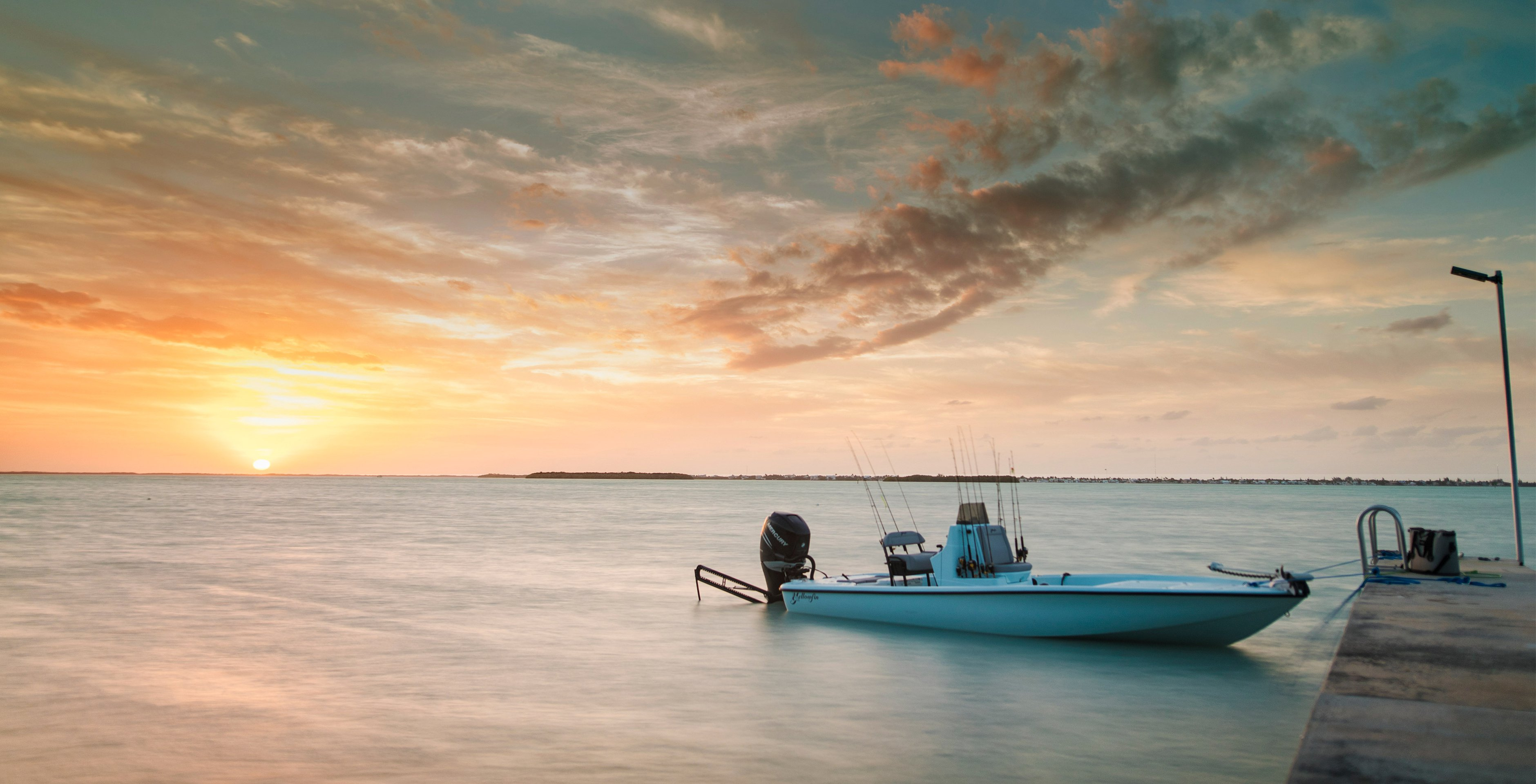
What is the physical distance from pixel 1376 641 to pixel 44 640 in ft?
64.4

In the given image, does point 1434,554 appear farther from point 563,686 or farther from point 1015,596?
point 563,686

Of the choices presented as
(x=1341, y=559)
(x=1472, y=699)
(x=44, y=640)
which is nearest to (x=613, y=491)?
(x=1341, y=559)

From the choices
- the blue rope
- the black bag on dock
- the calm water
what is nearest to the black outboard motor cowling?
the calm water

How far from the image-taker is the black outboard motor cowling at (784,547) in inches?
704

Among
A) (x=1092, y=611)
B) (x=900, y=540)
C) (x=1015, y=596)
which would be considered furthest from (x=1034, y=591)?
(x=900, y=540)

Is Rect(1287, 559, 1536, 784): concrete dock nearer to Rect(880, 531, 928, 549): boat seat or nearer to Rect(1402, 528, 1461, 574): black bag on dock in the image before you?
Rect(1402, 528, 1461, 574): black bag on dock

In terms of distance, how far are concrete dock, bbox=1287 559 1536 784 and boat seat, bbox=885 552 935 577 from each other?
6.78 meters

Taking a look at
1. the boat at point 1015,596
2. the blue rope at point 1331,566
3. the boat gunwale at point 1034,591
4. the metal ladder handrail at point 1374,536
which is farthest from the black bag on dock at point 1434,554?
the boat gunwale at point 1034,591

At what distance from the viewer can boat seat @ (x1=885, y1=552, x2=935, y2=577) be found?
1555cm

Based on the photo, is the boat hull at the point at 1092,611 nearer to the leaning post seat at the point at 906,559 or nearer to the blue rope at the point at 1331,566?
the leaning post seat at the point at 906,559

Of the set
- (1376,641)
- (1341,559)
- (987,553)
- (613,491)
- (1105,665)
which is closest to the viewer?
(1376,641)

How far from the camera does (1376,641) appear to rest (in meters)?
8.22

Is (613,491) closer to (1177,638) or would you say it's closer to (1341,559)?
(1341,559)

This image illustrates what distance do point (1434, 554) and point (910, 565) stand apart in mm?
8233
